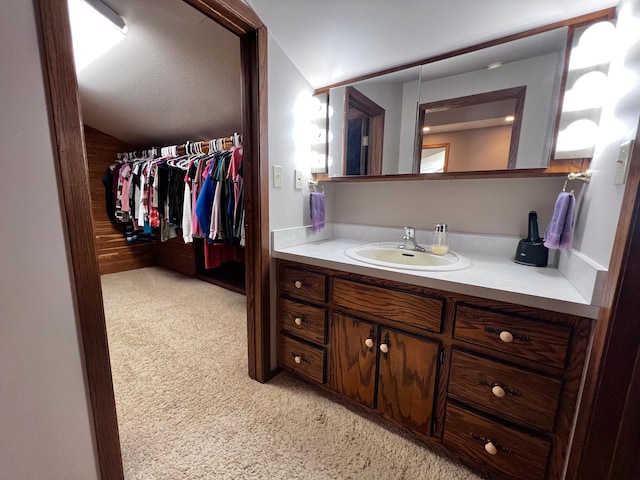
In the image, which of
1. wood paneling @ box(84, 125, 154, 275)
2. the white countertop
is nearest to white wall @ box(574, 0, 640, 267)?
the white countertop

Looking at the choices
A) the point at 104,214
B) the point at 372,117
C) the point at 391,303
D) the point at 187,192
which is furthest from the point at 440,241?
the point at 104,214

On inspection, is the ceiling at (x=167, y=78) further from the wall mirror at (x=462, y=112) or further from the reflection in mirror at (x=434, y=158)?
the reflection in mirror at (x=434, y=158)

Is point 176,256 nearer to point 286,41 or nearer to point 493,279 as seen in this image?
point 286,41

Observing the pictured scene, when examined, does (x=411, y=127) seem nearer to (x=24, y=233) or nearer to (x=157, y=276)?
(x=24, y=233)

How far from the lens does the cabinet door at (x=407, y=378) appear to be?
3.43ft

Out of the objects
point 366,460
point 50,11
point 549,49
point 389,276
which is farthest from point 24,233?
point 549,49

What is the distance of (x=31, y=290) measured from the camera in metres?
0.67

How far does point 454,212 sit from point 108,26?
246 cm

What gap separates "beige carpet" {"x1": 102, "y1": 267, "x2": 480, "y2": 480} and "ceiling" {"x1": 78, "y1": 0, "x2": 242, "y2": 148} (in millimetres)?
1957

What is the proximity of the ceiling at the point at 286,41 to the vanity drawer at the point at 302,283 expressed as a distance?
1.15 m

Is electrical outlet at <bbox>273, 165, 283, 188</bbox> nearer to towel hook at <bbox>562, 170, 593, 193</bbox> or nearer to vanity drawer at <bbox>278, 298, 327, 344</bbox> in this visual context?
vanity drawer at <bbox>278, 298, 327, 344</bbox>

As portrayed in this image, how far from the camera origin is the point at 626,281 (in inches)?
25.4

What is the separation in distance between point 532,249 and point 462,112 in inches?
29.3

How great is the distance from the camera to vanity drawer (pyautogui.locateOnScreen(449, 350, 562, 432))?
0.84 metres
